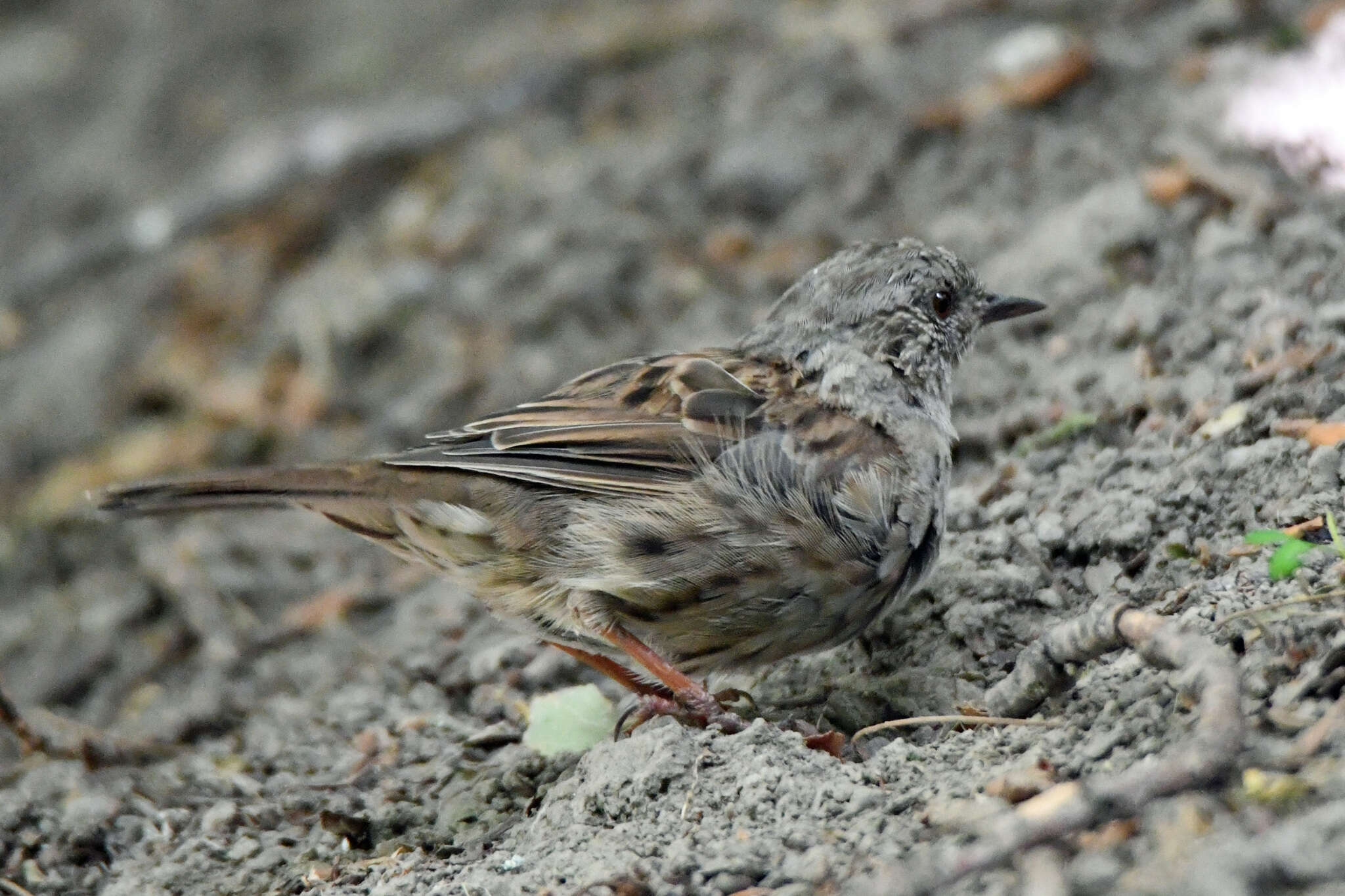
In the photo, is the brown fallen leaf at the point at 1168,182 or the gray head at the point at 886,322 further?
the brown fallen leaf at the point at 1168,182

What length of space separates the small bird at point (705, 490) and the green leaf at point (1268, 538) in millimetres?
1000

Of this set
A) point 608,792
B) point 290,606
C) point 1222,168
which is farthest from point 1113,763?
point 290,606

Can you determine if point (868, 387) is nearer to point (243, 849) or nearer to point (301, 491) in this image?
point (301, 491)

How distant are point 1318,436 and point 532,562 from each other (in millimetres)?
2335

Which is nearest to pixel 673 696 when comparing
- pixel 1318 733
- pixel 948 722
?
pixel 948 722

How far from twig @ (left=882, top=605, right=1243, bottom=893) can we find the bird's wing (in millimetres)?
1469

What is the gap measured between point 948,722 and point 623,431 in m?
1.39

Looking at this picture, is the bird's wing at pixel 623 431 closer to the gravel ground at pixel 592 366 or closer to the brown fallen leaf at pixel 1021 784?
the gravel ground at pixel 592 366

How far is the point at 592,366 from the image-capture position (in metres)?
7.00

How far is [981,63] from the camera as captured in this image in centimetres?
775

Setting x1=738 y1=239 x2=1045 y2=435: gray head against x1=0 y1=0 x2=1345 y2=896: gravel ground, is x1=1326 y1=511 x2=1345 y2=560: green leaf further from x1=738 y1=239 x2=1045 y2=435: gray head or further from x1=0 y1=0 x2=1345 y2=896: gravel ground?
x1=738 y1=239 x2=1045 y2=435: gray head

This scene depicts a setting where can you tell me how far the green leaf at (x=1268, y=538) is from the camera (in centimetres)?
359

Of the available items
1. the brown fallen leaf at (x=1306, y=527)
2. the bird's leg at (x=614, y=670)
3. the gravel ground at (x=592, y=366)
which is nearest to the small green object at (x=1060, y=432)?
the gravel ground at (x=592, y=366)

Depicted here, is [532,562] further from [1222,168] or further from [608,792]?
[1222,168]
